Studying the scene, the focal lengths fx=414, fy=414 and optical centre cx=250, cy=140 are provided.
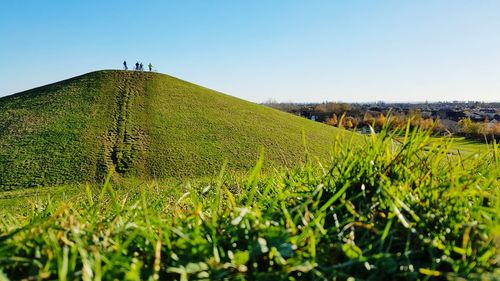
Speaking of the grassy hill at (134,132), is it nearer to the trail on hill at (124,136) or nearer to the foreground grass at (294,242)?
the trail on hill at (124,136)

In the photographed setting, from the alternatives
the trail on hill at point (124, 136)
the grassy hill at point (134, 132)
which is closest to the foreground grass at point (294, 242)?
the grassy hill at point (134, 132)

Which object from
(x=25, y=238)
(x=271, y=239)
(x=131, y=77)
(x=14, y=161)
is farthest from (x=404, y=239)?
(x=131, y=77)

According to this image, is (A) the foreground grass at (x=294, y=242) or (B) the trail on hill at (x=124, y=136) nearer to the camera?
(A) the foreground grass at (x=294, y=242)

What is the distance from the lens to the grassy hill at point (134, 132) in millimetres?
34938

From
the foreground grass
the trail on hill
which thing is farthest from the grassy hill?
the foreground grass

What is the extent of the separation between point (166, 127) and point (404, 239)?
146ft

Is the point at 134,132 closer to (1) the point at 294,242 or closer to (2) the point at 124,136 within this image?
(2) the point at 124,136

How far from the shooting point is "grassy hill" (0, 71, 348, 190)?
115 ft

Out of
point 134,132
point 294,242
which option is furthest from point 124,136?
point 294,242

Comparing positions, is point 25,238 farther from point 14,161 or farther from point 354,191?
point 14,161

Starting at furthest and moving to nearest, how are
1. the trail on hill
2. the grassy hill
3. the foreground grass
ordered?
the trail on hill, the grassy hill, the foreground grass

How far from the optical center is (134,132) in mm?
42438

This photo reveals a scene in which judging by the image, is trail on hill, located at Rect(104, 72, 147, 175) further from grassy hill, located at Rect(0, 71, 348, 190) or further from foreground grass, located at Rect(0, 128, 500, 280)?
foreground grass, located at Rect(0, 128, 500, 280)

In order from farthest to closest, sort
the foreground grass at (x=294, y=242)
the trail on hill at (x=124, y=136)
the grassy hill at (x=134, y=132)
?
the trail on hill at (x=124, y=136) < the grassy hill at (x=134, y=132) < the foreground grass at (x=294, y=242)
